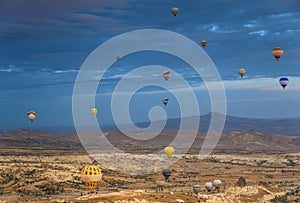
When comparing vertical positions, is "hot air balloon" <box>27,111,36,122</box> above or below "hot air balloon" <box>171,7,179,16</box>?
below

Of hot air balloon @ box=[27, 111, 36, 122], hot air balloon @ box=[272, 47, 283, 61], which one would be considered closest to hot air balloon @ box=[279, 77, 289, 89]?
hot air balloon @ box=[272, 47, 283, 61]

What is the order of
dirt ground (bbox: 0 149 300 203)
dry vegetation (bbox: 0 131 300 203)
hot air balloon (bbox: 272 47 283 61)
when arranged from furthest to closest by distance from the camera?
hot air balloon (bbox: 272 47 283 61) → dry vegetation (bbox: 0 131 300 203) → dirt ground (bbox: 0 149 300 203)

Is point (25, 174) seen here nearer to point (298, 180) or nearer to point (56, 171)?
point (56, 171)

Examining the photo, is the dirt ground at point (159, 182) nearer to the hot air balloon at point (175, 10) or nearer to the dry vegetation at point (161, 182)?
the dry vegetation at point (161, 182)

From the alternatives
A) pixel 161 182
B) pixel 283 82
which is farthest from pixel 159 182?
pixel 283 82

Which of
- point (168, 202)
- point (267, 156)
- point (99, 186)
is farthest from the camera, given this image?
point (267, 156)

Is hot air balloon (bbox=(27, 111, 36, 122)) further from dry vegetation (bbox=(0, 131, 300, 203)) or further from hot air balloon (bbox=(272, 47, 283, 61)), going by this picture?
hot air balloon (bbox=(272, 47, 283, 61))

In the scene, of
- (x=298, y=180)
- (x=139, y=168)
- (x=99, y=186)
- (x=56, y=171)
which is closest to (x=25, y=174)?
(x=56, y=171)

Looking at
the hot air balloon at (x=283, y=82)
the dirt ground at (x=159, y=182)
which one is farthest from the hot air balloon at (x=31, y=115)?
the hot air balloon at (x=283, y=82)
